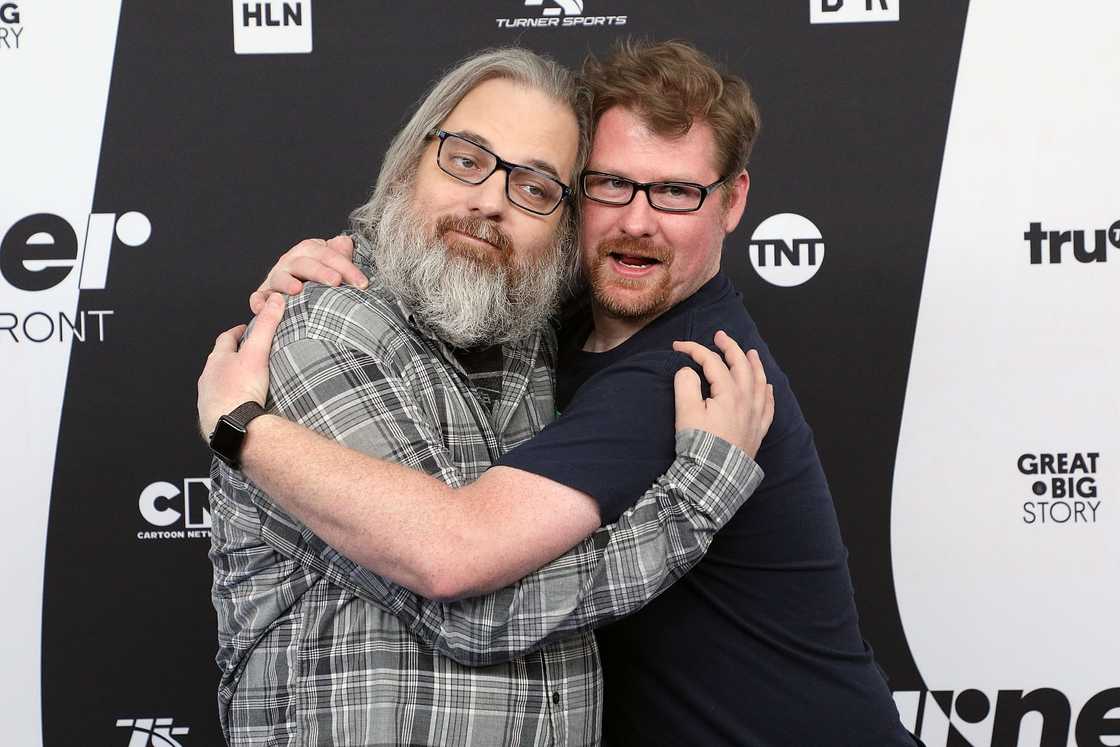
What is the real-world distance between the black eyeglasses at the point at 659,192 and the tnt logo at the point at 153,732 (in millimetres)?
1939

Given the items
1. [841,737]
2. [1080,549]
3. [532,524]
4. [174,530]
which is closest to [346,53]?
[174,530]

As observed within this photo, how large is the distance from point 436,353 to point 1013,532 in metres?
1.81

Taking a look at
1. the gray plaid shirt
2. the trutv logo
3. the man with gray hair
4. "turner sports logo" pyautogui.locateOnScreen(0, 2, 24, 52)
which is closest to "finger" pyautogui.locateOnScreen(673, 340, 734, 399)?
the man with gray hair

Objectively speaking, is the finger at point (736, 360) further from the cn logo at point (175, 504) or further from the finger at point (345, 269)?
the cn logo at point (175, 504)

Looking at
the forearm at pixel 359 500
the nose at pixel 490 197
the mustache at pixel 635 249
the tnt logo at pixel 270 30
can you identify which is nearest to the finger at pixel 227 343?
the forearm at pixel 359 500

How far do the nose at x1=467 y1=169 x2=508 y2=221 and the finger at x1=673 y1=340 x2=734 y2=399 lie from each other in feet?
1.44

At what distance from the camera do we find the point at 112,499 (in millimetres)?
2650

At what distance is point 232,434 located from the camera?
1454 millimetres

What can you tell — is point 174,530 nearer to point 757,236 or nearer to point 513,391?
point 513,391

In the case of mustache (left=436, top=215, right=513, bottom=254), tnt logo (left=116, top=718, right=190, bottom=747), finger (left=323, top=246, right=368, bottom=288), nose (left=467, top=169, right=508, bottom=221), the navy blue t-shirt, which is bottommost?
tnt logo (left=116, top=718, right=190, bottom=747)

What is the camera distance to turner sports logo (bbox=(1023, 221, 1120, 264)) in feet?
8.57

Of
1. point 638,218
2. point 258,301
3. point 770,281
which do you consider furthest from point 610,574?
point 770,281

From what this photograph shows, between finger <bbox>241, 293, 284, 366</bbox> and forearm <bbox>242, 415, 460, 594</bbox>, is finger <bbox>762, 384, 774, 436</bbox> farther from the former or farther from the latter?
finger <bbox>241, 293, 284, 366</bbox>

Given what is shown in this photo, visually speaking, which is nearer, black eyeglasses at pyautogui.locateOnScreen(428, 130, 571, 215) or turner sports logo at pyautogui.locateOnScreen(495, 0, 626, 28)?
black eyeglasses at pyautogui.locateOnScreen(428, 130, 571, 215)
